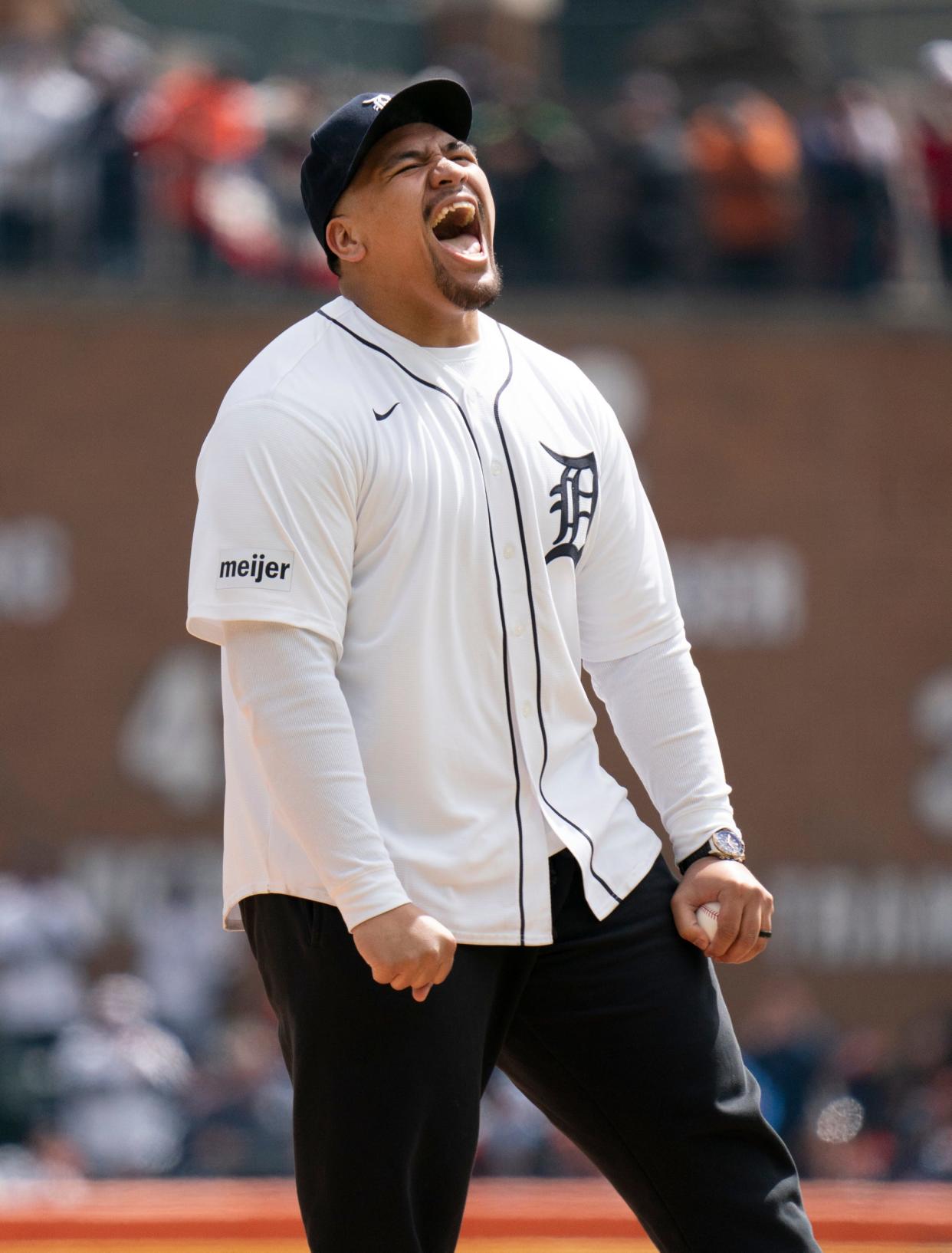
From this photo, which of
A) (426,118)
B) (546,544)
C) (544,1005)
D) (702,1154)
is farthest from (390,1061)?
(426,118)

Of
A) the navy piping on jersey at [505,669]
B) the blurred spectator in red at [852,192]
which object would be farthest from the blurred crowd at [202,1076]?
the navy piping on jersey at [505,669]

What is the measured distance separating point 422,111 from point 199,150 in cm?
935

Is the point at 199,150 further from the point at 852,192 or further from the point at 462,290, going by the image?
the point at 462,290

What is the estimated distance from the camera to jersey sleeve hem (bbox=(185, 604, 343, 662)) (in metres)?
2.47

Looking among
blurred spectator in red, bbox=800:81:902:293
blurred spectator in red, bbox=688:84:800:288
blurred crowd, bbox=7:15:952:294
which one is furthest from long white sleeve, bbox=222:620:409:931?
blurred spectator in red, bbox=800:81:902:293

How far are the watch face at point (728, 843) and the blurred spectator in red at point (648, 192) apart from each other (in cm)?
959

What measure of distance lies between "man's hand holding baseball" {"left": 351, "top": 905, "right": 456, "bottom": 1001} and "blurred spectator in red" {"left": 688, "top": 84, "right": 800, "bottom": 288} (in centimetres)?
1003

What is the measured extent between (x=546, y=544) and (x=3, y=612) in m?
10.0

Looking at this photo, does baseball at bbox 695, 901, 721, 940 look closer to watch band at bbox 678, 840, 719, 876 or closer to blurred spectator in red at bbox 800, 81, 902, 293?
watch band at bbox 678, 840, 719, 876

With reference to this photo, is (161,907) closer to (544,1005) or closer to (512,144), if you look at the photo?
(512,144)

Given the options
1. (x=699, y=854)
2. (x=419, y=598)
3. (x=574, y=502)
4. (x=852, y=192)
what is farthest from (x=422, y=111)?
(x=852, y=192)

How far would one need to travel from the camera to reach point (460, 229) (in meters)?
2.77

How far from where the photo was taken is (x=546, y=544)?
269 cm

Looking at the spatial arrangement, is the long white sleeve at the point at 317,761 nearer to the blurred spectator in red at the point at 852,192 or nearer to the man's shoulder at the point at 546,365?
the man's shoulder at the point at 546,365
